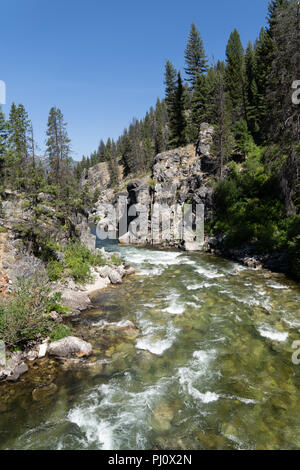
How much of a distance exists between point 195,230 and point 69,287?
18.2 m

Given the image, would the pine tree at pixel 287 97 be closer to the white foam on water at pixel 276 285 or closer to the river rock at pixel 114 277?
the white foam on water at pixel 276 285

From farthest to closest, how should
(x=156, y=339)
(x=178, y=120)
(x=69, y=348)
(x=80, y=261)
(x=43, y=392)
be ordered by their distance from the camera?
(x=178, y=120) < (x=80, y=261) < (x=156, y=339) < (x=69, y=348) < (x=43, y=392)

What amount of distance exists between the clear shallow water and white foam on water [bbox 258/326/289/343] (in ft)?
0.13

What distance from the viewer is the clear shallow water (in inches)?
232

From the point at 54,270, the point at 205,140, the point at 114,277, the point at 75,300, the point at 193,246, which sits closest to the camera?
the point at 75,300

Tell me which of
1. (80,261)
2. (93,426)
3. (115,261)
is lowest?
(93,426)

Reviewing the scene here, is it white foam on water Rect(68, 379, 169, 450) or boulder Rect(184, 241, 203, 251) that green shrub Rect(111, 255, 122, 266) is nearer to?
boulder Rect(184, 241, 203, 251)

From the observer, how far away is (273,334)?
9.83m

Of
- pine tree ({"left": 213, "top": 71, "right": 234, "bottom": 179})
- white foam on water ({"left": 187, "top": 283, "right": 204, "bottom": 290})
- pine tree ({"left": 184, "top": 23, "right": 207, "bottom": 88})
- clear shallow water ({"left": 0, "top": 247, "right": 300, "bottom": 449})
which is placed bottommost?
clear shallow water ({"left": 0, "top": 247, "right": 300, "bottom": 449})

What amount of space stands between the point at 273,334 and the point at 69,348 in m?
8.08

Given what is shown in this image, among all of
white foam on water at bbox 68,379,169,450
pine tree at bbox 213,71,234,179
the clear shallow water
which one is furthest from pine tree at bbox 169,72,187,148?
white foam on water at bbox 68,379,169,450

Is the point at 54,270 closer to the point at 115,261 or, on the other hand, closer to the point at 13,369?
the point at 115,261

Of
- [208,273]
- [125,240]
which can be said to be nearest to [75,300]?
[208,273]
